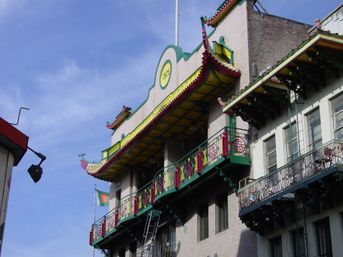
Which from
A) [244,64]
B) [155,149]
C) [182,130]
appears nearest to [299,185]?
[244,64]

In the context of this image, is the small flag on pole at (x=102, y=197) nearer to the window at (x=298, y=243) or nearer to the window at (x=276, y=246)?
the window at (x=276, y=246)

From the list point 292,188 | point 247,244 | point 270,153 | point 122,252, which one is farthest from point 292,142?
point 122,252

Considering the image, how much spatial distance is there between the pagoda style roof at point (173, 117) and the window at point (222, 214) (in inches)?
201

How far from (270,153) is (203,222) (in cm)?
688

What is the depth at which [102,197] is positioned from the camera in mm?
47406

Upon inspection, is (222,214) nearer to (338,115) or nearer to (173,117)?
(173,117)

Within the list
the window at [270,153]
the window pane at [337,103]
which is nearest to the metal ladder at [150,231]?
the window at [270,153]

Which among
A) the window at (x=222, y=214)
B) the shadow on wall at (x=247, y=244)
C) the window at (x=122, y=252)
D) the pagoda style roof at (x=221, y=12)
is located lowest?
the shadow on wall at (x=247, y=244)

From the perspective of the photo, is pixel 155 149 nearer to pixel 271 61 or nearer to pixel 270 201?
pixel 271 61

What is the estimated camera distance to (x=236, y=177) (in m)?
29.8

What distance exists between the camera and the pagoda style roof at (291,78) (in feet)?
77.7

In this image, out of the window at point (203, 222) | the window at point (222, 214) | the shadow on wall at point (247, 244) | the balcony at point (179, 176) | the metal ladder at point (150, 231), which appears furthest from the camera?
the metal ladder at point (150, 231)

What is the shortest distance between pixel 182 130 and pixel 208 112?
329 cm

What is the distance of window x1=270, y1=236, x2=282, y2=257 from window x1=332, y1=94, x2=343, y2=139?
500cm
